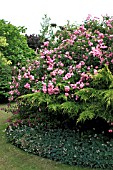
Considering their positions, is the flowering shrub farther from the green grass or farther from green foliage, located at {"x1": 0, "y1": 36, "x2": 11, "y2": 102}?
green foliage, located at {"x1": 0, "y1": 36, "x2": 11, "y2": 102}

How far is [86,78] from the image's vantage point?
6.58 meters

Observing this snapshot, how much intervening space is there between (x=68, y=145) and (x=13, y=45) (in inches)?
269

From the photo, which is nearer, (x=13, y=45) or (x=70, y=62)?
(x=70, y=62)

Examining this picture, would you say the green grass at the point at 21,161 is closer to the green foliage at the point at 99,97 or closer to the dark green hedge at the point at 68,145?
the dark green hedge at the point at 68,145

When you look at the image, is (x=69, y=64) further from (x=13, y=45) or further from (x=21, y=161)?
(x=13, y=45)

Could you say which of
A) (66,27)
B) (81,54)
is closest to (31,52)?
(66,27)

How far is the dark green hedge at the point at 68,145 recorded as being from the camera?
19.6 ft

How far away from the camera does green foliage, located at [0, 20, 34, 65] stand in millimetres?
12203

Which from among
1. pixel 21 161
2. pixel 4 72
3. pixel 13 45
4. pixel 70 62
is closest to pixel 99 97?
pixel 70 62

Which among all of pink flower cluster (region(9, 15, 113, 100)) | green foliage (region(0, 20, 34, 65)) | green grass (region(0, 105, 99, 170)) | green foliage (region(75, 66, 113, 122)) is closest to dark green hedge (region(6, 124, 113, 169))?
green grass (region(0, 105, 99, 170))

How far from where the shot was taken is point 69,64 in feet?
23.4

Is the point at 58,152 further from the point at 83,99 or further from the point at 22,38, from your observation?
the point at 22,38

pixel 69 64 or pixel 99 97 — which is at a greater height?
pixel 69 64

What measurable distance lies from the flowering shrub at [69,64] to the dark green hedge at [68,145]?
0.53 m
